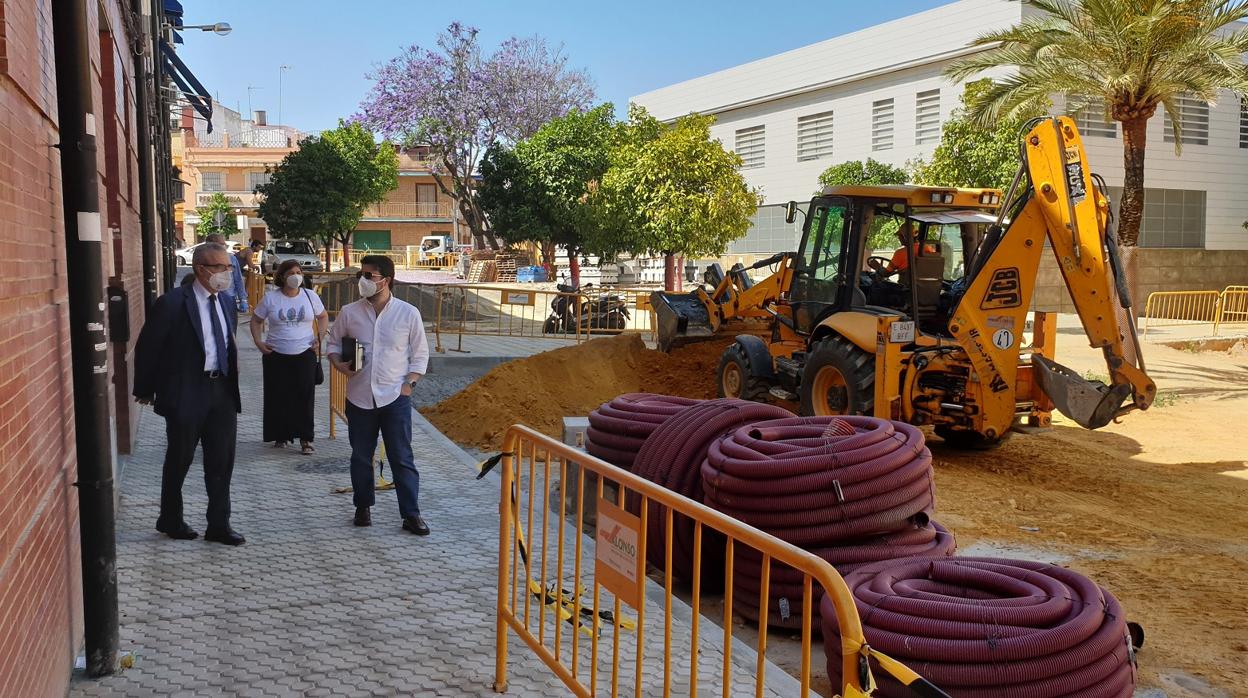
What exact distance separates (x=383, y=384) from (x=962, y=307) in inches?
216

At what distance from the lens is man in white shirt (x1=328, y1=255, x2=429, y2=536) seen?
736 centimetres

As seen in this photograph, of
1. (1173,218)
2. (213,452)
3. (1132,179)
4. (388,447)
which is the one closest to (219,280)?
(213,452)

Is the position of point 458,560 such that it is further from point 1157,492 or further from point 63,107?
point 1157,492

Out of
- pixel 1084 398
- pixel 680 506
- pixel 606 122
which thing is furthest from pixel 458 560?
pixel 606 122

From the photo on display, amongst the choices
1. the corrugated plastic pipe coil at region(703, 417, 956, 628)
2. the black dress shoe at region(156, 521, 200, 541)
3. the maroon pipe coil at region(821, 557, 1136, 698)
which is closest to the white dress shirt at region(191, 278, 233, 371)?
the black dress shoe at region(156, 521, 200, 541)

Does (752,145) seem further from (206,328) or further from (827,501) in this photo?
(827,501)

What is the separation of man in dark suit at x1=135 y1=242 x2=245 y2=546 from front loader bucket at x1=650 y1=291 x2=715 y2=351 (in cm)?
948

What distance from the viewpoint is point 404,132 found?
183ft

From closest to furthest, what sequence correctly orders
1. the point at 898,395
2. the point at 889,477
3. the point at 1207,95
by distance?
the point at 889,477, the point at 898,395, the point at 1207,95

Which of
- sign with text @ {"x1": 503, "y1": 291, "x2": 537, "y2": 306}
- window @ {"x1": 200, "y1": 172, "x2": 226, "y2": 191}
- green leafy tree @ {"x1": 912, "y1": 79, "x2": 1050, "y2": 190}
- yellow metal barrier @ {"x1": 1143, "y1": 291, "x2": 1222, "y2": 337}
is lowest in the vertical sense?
yellow metal barrier @ {"x1": 1143, "y1": 291, "x2": 1222, "y2": 337}

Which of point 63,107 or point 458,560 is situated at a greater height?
point 63,107

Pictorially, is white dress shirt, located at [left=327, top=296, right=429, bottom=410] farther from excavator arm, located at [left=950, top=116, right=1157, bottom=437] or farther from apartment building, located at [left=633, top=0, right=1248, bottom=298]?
apartment building, located at [left=633, top=0, right=1248, bottom=298]

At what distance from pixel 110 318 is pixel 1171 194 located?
104 ft

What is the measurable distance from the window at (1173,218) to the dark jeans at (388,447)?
29.4 meters
